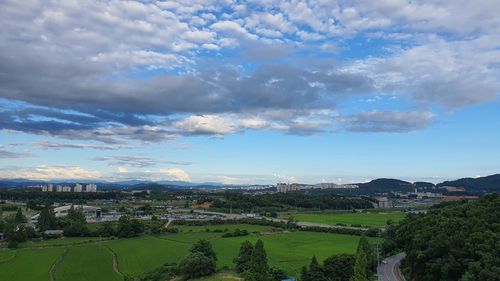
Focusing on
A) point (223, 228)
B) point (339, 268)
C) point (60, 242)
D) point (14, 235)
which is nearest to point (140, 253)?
point (60, 242)

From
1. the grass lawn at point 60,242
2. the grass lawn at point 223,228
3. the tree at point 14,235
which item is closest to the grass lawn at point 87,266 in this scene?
the grass lawn at point 60,242

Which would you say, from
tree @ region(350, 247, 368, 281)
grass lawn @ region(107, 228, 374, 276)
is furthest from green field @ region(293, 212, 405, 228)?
tree @ region(350, 247, 368, 281)

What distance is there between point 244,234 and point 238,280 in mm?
31792

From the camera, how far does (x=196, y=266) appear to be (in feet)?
122

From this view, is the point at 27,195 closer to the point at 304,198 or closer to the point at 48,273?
the point at 304,198

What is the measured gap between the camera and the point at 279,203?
12175 centimetres

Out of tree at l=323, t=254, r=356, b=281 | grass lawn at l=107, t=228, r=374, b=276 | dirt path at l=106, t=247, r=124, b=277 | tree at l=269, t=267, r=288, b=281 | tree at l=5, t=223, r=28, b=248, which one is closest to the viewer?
tree at l=323, t=254, r=356, b=281

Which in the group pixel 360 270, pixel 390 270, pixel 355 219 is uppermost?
pixel 360 270

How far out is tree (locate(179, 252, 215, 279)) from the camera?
37.2 meters

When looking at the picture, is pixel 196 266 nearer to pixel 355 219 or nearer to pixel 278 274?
pixel 278 274

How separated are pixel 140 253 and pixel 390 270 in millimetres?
26302

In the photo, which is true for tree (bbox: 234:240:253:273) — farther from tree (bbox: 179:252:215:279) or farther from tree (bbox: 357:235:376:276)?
tree (bbox: 357:235:376:276)

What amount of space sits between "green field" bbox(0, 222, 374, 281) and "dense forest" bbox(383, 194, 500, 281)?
10.3 m

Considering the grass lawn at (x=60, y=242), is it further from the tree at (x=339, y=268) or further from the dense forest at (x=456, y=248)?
the dense forest at (x=456, y=248)
